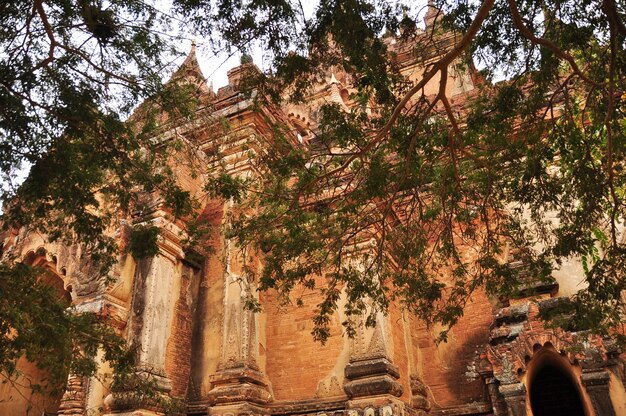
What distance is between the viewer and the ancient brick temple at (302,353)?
7.19 meters

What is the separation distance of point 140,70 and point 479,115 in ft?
13.5

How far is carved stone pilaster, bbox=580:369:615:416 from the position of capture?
6523 mm

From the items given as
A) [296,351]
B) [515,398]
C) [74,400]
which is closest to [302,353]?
[296,351]

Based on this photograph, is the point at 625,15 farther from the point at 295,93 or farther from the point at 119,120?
the point at 119,120

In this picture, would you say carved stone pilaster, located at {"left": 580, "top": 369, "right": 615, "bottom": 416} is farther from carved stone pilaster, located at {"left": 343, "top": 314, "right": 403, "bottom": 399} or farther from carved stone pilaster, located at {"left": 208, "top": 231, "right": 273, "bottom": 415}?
carved stone pilaster, located at {"left": 208, "top": 231, "right": 273, "bottom": 415}

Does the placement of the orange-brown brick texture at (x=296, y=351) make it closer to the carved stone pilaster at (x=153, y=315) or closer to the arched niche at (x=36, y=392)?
the carved stone pilaster at (x=153, y=315)

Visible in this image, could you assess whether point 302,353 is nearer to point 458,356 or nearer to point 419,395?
point 419,395

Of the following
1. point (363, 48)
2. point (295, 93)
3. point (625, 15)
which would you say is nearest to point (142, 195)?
point (295, 93)

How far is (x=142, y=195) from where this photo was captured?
9.73m

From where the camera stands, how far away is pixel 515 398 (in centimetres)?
693

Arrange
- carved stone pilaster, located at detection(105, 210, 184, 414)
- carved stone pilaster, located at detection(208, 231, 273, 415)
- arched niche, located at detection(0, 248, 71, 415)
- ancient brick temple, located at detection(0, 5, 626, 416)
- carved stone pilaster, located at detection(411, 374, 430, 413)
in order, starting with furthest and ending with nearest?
arched niche, located at detection(0, 248, 71, 415), carved stone pilaster, located at detection(411, 374, 430, 413), carved stone pilaster, located at detection(208, 231, 273, 415), carved stone pilaster, located at detection(105, 210, 184, 414), ancient brick temple, located at detection(0, 5, 626, 416)

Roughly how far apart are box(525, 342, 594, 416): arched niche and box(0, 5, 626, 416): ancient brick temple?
16 millimetres

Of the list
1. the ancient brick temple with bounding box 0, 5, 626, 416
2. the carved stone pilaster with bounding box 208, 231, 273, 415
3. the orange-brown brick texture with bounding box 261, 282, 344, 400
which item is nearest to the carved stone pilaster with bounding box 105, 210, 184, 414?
the ancient brick temple with bounding box 0, 5, 626, 416

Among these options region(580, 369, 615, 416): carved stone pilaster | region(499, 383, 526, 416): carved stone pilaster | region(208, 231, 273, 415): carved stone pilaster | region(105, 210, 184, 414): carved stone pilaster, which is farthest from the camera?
region(208, 231, 273, 415): carved stone pilaster
